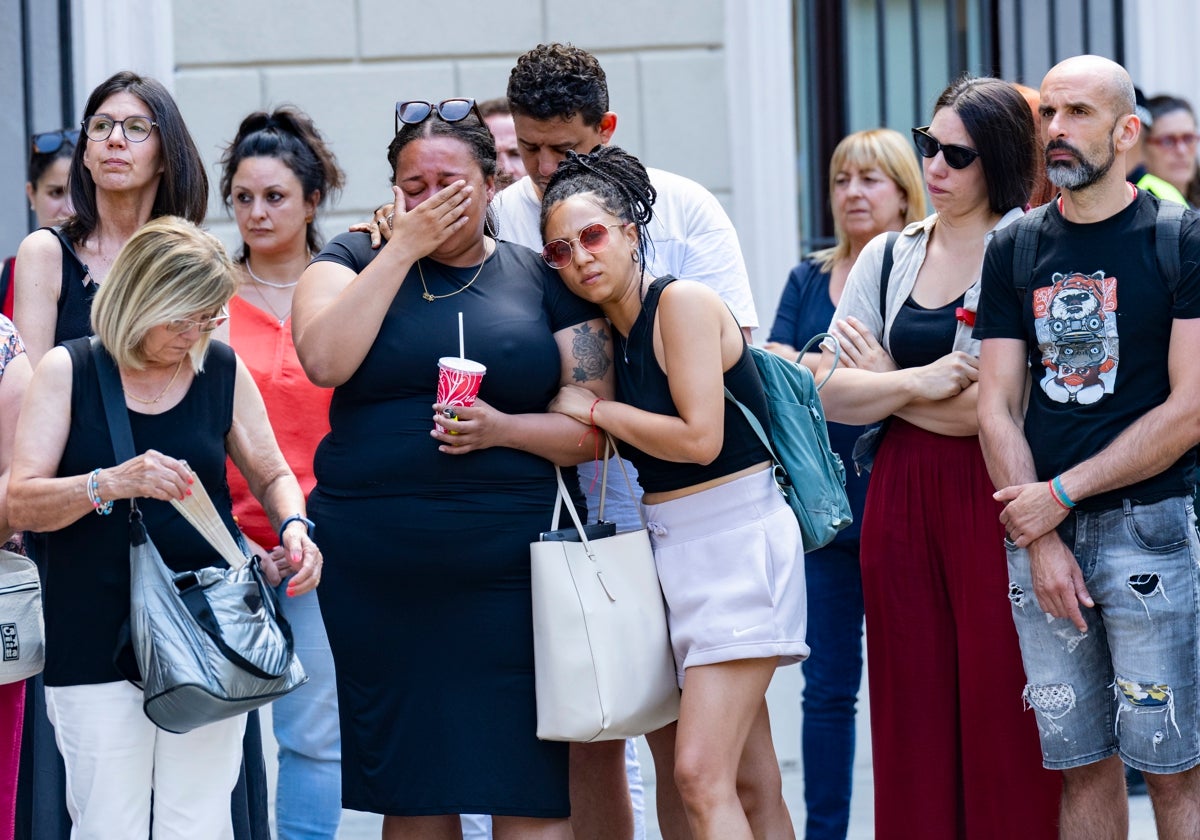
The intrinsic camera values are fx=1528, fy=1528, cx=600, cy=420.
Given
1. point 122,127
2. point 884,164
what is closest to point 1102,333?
point 884,164

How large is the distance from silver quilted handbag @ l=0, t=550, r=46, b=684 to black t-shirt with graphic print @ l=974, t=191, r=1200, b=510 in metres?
2.34

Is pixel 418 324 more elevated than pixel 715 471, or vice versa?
pixel 418 324

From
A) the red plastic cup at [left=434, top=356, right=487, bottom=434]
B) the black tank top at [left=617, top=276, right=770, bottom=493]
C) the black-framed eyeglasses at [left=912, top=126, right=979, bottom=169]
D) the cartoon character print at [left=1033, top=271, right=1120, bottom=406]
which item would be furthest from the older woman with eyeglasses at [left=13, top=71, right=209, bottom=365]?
the cartoon character print at [left=1033, top=271, right=1120, bottom=406]

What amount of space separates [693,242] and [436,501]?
42.3 inches

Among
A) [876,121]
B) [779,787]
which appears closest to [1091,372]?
[779,787]

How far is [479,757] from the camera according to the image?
3.45m

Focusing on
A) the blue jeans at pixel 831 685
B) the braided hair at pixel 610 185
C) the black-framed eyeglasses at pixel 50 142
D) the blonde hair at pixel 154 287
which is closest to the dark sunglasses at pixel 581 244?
the braided hair at pixel 610 185

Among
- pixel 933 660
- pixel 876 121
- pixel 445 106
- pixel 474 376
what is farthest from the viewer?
pixel 876 121

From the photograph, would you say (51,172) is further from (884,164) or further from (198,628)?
(884,164)

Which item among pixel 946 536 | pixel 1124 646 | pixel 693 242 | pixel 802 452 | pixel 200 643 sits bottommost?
pixel 1124 646

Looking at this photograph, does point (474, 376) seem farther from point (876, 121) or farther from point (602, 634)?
point (876, 121)

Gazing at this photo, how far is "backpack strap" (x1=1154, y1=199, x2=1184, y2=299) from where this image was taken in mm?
3467

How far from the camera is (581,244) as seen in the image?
11.3ft

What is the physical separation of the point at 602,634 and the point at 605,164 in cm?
111
